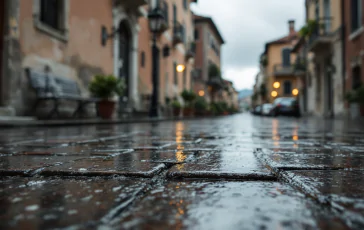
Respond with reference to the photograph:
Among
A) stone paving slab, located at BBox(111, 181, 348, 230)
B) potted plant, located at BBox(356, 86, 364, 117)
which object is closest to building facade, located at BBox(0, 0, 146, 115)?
stone paving slab, located at BBox(111, 181, 348, 230)

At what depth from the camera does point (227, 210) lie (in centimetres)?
81

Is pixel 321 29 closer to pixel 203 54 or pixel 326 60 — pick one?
pixel 326 60

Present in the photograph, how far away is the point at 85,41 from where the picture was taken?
983cm

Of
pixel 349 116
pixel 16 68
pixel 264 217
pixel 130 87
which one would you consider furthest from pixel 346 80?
pixel 264 217

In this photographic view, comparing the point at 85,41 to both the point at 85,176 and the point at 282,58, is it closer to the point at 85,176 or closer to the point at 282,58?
the point at 85,176

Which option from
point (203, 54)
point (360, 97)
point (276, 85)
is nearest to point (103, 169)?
point (360, 97)

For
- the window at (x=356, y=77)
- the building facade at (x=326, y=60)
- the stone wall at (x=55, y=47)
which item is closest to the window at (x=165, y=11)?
the stone wall at (x=55, y=47)

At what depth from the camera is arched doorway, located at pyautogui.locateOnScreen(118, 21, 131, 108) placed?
507 inches

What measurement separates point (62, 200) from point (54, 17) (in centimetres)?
884

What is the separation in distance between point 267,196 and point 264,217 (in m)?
0.20

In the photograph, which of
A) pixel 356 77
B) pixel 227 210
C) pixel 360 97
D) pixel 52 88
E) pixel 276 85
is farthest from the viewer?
pixel 276 85

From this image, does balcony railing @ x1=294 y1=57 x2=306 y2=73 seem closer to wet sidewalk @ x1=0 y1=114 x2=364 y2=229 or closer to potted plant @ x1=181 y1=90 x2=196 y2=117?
potted plant @ x1=181 y1=90 x2=196 y2=117

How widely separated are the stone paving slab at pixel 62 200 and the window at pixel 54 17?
7.48m

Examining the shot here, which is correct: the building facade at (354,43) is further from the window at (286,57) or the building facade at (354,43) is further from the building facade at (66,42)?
the window at (286,57)
